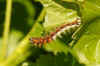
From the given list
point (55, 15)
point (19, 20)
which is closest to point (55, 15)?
point (55, 15)

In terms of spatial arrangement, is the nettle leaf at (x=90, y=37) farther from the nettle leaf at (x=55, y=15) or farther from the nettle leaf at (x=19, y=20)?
the nettle leaf at (x=19, y=20)

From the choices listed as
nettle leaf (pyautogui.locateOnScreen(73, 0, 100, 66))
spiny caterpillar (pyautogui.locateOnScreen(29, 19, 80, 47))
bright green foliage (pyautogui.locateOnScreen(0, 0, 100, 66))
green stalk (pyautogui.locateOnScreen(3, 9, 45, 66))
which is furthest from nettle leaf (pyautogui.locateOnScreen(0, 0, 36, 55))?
spiny caterpillar (pyautogui.locateOnScreen(29, 19, 80, 47))

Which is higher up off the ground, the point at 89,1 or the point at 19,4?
the point at 89,1

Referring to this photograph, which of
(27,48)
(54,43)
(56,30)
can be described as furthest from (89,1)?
(27,48)

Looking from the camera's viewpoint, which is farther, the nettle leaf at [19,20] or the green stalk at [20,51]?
the nettle leaf at [19,20]

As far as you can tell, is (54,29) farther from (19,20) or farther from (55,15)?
(19,20)

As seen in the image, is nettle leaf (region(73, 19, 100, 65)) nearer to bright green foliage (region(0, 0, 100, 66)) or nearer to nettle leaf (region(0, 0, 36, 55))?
bright green foliage (region(0, 0, 100, 66))

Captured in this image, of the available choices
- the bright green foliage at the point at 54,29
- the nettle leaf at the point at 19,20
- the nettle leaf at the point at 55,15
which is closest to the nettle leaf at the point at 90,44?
the bright green foliage at the point at 54,29

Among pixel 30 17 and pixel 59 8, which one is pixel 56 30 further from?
pixel 30 17
